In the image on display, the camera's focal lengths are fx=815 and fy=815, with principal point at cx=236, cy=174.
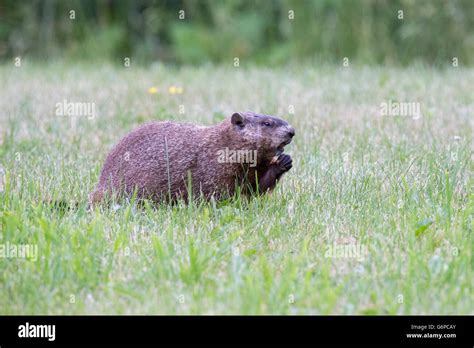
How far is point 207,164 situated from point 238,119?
0.33 metres

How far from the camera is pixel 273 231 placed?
418 centimetres

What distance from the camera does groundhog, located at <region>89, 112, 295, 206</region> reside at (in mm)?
4809

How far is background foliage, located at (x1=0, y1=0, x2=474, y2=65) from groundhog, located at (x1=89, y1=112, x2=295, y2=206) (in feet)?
A: 19.7

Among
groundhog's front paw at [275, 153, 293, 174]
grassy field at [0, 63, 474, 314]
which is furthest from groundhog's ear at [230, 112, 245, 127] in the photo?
grassy field at [0, 63, 474, 314]

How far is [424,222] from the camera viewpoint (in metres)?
4.15

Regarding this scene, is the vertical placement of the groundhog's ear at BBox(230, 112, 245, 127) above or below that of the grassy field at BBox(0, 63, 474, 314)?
above

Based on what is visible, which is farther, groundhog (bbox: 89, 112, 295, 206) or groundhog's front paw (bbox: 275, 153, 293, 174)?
groundhog (bbox: 89, 112, 295, 206)

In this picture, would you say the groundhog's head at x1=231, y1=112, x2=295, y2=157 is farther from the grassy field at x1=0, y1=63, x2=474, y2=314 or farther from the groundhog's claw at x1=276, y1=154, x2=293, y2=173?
the grassy field at x1=0, y1=63, x2=474, y2=314

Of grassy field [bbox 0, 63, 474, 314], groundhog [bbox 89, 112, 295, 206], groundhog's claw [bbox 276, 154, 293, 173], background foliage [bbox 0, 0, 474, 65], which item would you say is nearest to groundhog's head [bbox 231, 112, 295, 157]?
groundhog [bbox 89, 112, 295, 206]

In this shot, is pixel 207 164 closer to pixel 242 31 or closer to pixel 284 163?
pixel 284 163

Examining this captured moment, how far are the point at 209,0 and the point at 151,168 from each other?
28.0ft

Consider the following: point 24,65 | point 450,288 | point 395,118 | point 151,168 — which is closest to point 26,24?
point 24,65

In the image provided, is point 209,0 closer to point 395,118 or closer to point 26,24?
point 26,24
